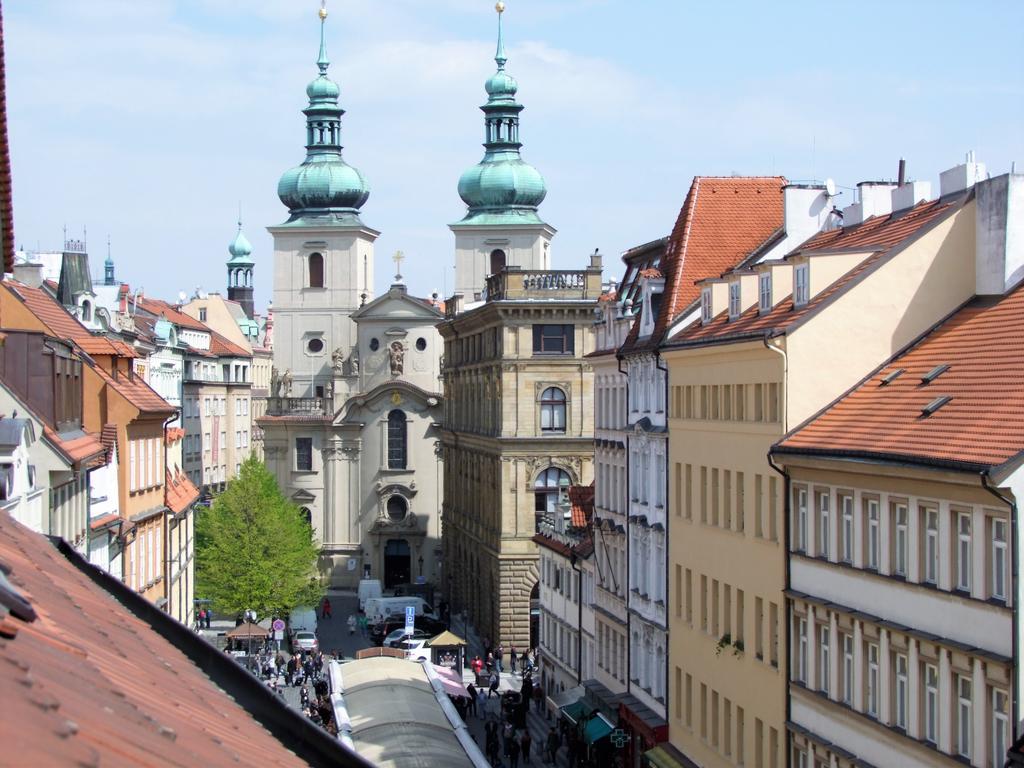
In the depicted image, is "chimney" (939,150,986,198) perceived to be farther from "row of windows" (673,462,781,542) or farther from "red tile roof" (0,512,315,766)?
"red tile roof" (0,512,315,766)

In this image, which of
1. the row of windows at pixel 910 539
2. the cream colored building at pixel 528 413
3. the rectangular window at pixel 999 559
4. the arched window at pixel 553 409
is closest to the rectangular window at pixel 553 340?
the cream colored building at pixel 528 413

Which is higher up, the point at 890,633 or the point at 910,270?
the point at 910,270

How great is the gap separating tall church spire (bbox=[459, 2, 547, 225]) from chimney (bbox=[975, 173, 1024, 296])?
8835 centimetres

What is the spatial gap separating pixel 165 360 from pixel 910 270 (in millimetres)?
67566

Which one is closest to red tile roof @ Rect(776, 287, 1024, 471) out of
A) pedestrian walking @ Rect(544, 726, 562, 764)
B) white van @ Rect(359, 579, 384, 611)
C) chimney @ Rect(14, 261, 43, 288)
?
pedestrian walking @ Rect(544, 726, 562, 764)

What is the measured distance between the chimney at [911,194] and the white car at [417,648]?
35.6 meters

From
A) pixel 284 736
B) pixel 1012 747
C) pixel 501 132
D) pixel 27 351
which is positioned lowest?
pixel 1012 747

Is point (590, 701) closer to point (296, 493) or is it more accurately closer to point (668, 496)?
point (668, 496)

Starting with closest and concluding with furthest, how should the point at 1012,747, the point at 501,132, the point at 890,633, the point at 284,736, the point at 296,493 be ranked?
the point at 284,736 < the point at 1012,747 < the point at 890,633 < the point at 296,493 < the point at 501,132

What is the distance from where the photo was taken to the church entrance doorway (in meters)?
113

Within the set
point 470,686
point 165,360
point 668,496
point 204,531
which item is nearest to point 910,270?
point 668,496

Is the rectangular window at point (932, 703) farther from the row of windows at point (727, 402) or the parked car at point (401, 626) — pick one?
the parked car at point (401, 626)

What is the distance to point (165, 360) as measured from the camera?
311 feet

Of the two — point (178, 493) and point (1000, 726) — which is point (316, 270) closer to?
point (178, 493)
